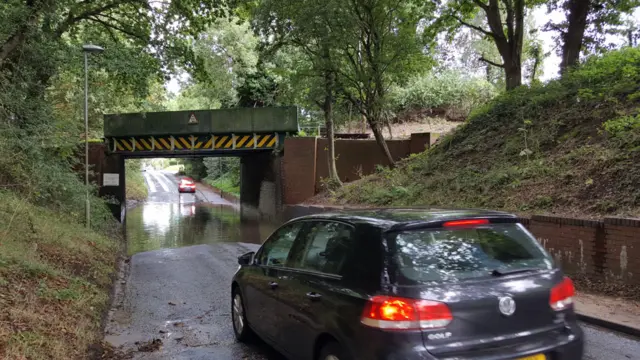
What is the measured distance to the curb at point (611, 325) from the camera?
17.8 feet

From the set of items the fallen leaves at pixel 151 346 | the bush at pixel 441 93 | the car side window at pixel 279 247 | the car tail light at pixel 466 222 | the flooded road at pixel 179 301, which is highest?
the bush at pixel 441 93

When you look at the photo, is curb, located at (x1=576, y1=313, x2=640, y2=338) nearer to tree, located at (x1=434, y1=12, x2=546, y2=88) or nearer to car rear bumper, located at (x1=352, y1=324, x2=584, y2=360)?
car rear bumper, located at (x1=352, y1=324, x2=584, y2=360)

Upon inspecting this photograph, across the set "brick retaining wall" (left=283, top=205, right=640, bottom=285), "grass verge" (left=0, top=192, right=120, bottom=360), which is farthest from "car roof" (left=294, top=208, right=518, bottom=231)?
→ "brick retaining wall" (left=283, top=205, right=640, bottom=285)

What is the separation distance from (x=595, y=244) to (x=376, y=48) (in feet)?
35.5

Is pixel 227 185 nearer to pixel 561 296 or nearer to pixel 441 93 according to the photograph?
pixel 441 93

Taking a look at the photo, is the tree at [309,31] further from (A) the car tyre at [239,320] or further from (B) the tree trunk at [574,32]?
(A) the car tyre at [239,320]

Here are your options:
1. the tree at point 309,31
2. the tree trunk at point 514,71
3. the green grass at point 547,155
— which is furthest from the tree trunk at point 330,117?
the tree trunk at point 514,71

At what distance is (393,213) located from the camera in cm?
387

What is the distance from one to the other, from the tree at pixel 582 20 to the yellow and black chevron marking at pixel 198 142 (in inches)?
501

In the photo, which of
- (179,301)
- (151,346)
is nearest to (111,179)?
(179,301)

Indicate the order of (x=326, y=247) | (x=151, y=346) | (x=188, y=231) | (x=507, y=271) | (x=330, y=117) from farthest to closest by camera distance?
(x=188, y=231)
(x=330, y=117)
(x=151, y=346)
(x=326, y=247)
(x=507, y=271)

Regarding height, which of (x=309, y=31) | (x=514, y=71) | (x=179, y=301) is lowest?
(x=179, y=301)

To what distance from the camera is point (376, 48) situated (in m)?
16.3

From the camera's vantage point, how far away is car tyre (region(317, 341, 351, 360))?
3386 millimetres
